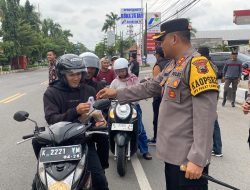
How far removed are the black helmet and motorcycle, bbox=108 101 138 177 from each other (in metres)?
1.96

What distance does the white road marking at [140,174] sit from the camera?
4933 millimetres

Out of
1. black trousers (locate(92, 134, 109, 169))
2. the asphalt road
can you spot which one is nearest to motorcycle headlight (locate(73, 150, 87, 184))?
black trousers (locate(92, 134, 109, 169))

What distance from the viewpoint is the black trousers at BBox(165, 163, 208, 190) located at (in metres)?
2.68

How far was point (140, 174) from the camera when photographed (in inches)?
212

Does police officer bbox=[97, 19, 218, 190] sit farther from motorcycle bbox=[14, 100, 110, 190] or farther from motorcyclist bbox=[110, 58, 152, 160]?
motorcyclist bbox=[110, 58, 152, 160]

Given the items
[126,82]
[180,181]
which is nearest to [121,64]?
[126,82]

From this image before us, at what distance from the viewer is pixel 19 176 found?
5.49 metres

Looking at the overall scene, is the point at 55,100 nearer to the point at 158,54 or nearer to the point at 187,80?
the point at 187,80

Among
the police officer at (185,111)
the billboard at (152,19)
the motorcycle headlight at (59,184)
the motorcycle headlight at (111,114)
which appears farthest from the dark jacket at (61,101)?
the billboard at (152,19)

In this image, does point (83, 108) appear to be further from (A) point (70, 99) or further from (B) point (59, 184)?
(B) point (59, 184)

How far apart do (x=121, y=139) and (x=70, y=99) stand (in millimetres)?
1799

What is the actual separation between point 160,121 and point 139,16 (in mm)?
36317

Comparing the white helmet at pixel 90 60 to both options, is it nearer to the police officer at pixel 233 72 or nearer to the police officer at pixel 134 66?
the police officer at pixel 134 66

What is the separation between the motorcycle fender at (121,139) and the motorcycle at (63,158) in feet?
6.58
